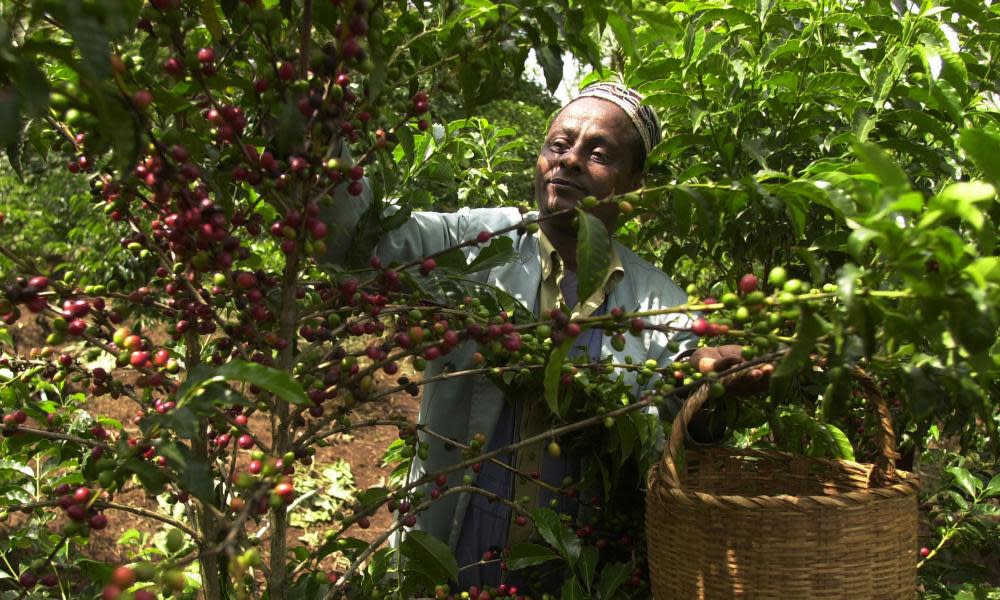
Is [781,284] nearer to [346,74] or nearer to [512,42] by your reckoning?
[512,42]

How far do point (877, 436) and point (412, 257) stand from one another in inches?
45.5

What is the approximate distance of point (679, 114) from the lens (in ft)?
6.95

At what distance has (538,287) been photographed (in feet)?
7.07

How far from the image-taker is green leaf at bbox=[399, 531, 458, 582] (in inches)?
54.1

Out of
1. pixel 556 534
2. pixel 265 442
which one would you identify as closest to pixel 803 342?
pixel 556 534

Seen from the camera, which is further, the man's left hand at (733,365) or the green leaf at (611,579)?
the green leaf at (611,579)

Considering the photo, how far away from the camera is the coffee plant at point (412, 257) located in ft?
2.98

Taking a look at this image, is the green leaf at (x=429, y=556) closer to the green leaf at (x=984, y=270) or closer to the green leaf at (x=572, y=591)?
the green leaf at (x=572, y=591)

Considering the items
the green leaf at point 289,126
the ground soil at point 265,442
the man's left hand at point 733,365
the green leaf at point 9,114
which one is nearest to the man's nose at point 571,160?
the man's left hand at point 733,365

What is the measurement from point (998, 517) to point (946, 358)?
1573mm

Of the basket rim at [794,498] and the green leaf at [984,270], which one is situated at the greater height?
the green leaf at [984,270]

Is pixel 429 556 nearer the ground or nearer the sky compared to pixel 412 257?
nearer the ground

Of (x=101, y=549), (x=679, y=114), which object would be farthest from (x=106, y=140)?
(x=101, y=549)

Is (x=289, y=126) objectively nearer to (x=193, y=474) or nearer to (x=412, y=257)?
(x=193, y=474)
